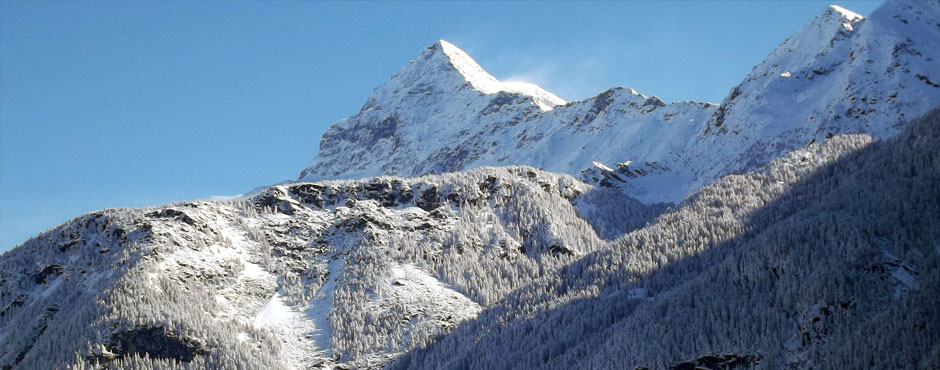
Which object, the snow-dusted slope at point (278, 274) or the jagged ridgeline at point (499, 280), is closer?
the jagged ridgeline at point (499, 280)

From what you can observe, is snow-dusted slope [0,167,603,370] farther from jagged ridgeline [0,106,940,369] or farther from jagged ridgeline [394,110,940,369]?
jagged ridgeline [394,110,940,369]

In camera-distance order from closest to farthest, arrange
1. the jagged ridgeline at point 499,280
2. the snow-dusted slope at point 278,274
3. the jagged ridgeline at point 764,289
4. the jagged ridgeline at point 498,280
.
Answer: the jagged ridgeline at point 764,289 < the jagged ridgeline at point 498,280 < the jagged ridgeline at point 499,280 < the snow-dusted slope at point 278,274

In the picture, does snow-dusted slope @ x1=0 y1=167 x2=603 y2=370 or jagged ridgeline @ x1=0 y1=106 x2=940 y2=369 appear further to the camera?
snow-dusted slope @ x1=0 y1=167 x2=603 y2=370

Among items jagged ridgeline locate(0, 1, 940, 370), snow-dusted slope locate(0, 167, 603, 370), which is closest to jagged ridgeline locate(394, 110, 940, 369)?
jagged ridgeline locate(0, 1, 940, 370)

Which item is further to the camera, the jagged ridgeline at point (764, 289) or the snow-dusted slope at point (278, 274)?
the snow-dusted slope at point (278, 274)

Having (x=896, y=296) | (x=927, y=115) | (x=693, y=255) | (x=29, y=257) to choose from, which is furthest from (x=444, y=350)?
(x=927, y=115)

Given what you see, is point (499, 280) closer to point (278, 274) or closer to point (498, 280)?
point (498, 280)

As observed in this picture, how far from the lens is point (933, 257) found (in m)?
110

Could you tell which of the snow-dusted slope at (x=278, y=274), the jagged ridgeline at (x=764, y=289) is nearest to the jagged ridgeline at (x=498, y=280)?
the jagged ridgeline at (x=764, y=289)

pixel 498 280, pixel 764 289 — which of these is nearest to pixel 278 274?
pixel 498 280

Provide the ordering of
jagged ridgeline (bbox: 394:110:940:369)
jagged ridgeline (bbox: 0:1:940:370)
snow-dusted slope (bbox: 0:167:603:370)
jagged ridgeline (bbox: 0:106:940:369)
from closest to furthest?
1. jagged ridgeline (bbox: 394:110:940:369)
2. jagged ridgeline (bbox: 0:1:940:370)
3. jagged ridgeline (bbox: 0:106:940:369)
4. snow-dusted slope (bbox: 0:167:603:370)

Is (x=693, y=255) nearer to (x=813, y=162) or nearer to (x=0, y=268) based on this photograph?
(x=813, y=162)

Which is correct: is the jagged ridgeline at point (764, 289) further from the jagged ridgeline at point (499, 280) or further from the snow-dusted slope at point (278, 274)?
the snow-dusted slope at point (278, 274)

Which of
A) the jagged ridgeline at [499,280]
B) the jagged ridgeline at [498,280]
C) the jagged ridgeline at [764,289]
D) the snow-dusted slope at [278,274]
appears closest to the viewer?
the jagged ridgeline at [764,289]
